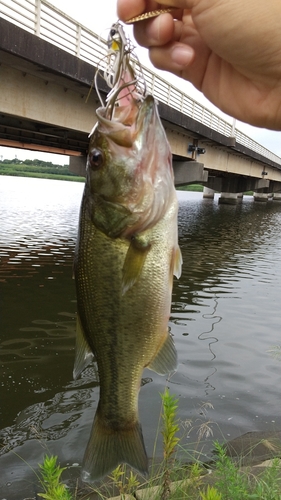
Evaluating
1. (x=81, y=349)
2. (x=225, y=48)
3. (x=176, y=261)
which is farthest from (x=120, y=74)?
(x=81, y=349)

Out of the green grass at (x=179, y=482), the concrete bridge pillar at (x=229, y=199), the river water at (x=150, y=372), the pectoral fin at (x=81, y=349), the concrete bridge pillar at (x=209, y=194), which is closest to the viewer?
the pectoral fin at (x=81, y=349)

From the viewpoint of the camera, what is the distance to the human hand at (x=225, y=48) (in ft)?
7.11

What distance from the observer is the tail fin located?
8.40ft

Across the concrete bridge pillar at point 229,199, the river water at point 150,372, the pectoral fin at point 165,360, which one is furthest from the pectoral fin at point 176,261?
the concrete bridge pillar at point 229,199

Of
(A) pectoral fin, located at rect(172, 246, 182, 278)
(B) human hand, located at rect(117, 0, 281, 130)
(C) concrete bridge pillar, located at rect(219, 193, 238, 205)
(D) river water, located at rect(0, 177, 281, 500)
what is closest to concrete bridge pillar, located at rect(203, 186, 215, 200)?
(C) concrete bridge pillar, located at rect(219, 193, 238, 205)

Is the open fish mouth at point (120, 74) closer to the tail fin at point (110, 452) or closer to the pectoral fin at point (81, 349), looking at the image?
the pectoral fin at point (81, 349)

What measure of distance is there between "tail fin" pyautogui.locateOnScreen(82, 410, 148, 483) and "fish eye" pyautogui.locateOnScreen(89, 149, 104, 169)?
5.33ft

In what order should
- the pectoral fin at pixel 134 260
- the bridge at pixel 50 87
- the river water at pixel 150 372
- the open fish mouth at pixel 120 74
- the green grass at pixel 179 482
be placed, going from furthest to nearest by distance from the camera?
1. the bridge at pixel 50 87
2. the river water at pixel 150 372
3. the green grass at pixel 179 482
4. the pectoral fin at pixel 134 260
5. the open fish mouth at pixel 120 74

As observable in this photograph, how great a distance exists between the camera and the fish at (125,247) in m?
2.38

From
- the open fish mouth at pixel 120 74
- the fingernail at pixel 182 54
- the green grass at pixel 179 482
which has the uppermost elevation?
the fingernail at pixel 182 54

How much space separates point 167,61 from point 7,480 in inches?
195

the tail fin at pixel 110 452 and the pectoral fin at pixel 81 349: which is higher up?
the pectoral fin at pixel 81 349

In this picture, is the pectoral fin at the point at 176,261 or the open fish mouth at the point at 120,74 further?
the pectoral fin at the point at 176,261

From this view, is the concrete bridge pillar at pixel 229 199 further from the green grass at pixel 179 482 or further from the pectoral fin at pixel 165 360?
the pectoral fin at pixel 165 360
